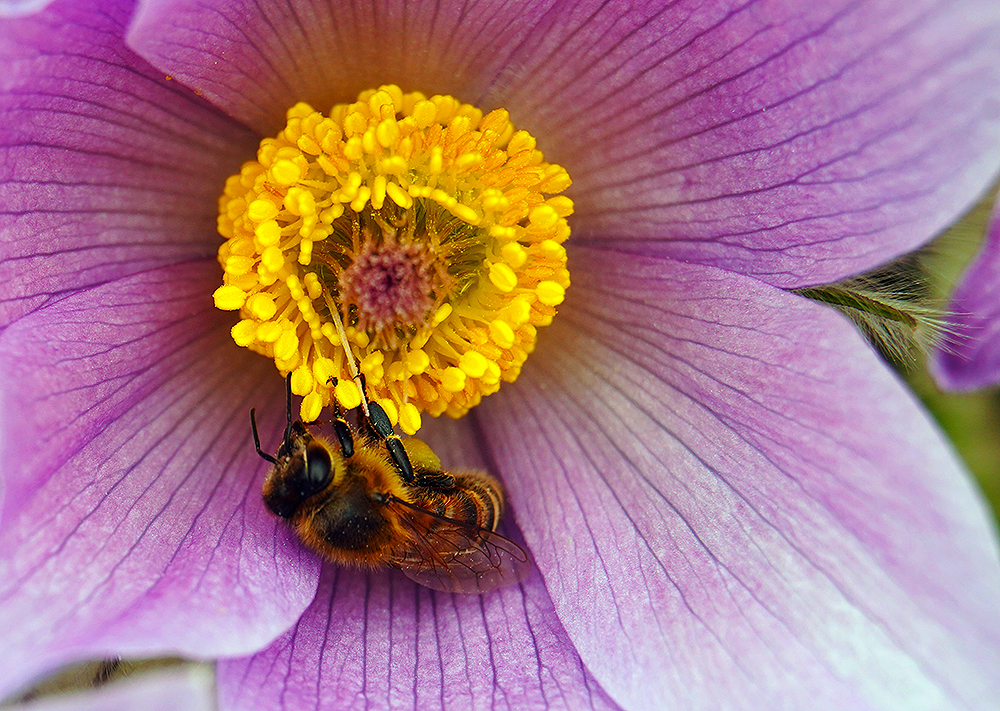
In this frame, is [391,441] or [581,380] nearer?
[391,441]

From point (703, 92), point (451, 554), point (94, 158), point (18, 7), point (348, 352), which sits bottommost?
point (451, 554)

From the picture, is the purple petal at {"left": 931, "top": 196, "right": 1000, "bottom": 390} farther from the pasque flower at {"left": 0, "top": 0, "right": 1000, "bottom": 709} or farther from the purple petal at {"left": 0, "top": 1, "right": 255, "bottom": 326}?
the purple petal at {"left": 0, "top": 1, "right": 255, "bottom": 326}

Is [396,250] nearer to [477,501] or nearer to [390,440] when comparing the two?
[390,440]

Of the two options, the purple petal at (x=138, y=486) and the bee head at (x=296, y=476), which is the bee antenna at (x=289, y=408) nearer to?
the bee head at (x=296, y=476)

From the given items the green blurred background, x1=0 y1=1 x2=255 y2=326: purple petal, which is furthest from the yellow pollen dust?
the green blurred background

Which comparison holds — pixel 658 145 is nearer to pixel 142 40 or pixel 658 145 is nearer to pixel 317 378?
pixel 317 378

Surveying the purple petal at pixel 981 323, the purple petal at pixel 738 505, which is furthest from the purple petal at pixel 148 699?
the purple petal at pixel 981 323

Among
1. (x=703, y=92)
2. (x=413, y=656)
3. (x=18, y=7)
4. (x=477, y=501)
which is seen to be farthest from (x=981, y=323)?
(x=18, y=7)
